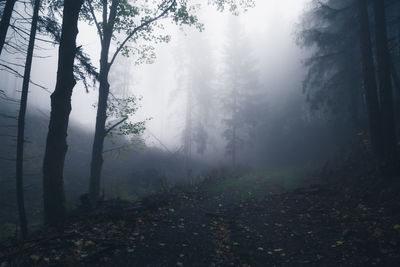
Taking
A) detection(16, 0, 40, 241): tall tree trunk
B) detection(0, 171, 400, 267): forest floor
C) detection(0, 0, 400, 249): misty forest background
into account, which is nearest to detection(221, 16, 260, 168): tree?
detection(0, 0, 400, 249): misty forest background

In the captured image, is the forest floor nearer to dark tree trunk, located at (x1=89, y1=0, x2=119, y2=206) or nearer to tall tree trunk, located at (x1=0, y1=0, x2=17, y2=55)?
dark tree trunk, located at (x1=89, y1=0, x2=119, y2=206)

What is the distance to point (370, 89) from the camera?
8758mm

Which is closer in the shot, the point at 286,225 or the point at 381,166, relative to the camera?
the point at 286,225

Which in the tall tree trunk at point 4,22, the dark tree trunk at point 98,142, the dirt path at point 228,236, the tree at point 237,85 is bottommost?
the dirt path at point 228,236

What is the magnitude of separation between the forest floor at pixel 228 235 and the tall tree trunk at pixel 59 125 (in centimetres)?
64

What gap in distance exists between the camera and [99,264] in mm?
3705

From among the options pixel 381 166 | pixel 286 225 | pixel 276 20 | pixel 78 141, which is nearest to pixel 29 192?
pixel 78 141

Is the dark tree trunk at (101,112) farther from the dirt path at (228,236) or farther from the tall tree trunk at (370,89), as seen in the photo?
the tall tree trunk at (370,89)

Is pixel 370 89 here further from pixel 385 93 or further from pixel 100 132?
pixel 100 132

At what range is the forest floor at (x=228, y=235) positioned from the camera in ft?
13.2

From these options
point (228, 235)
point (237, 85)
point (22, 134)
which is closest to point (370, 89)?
point (228, 235)

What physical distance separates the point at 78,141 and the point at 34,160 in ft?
19.4

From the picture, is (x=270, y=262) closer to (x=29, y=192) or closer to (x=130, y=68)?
(x=29, y=192)

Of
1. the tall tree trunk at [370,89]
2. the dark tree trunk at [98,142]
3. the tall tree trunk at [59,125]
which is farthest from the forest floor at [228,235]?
the dark tree trunk at [98,142]
